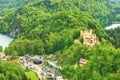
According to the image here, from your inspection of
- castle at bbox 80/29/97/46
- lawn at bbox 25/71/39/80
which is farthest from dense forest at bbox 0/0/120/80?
lawn at bbox 25/71/39/80

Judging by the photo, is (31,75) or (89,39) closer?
(31,75)

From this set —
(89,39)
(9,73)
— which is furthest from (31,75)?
(89,39)

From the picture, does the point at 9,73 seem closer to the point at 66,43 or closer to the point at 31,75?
the point at 31,75

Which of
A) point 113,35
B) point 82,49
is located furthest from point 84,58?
point 113,35

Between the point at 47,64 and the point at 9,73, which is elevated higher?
the point at 9,73

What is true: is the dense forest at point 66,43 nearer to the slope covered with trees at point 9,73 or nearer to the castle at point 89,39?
the castle at point 89,39

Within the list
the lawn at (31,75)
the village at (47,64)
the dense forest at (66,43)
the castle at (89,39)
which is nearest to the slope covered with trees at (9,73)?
the lawn at (31,75)

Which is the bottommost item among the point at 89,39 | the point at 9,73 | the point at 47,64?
the point at 47,64

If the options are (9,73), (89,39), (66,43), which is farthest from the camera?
(66,43)

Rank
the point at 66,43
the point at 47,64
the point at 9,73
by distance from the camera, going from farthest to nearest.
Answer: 1. the point at 66,43
2. the point at 47,64
3. the point at 9,73
